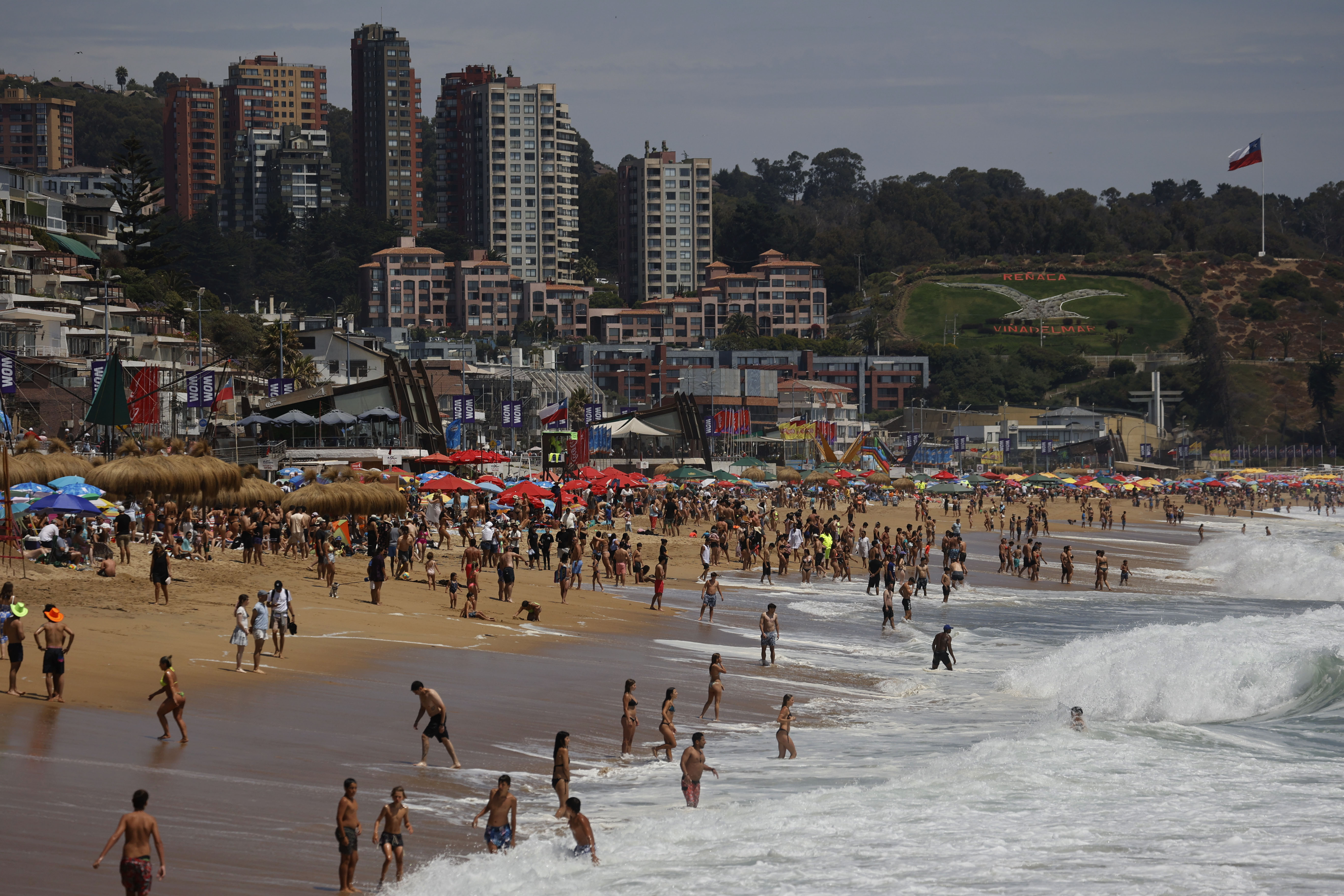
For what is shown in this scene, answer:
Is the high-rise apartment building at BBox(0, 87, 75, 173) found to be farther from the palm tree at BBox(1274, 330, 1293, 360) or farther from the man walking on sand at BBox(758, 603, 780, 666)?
the man walking on sand at BBox(758, 603, 780, 666)

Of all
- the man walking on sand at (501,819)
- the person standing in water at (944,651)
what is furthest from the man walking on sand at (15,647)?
the person standing in water at (944,651)

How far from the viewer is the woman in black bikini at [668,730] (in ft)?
47.8

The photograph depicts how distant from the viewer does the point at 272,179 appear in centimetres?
19262

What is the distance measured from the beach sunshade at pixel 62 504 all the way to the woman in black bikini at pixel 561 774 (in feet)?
39.5

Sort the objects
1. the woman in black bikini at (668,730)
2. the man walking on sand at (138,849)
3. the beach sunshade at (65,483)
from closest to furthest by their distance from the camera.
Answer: the man walking on sand at (138,849), the woman in black bikini at (668,730), the beach sunshade at (65,483)

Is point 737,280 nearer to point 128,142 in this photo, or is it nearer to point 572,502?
point 128,142

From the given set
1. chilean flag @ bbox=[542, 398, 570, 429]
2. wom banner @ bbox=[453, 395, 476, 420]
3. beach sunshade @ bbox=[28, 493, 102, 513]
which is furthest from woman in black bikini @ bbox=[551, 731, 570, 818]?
wom banner @ bbox=[453, 395, 476, 420]

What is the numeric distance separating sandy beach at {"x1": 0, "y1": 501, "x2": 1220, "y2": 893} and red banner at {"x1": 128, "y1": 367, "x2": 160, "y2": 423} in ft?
38.0

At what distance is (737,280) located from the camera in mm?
161250

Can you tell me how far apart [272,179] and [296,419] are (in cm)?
15736

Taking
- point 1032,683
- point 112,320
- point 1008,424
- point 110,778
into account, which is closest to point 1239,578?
point 1032,683

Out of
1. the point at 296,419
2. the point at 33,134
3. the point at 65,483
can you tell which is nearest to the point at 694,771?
the point at 65,483

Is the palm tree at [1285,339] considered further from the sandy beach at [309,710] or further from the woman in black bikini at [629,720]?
the woman in black bikini at [629,720]

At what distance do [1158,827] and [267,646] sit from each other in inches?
450
